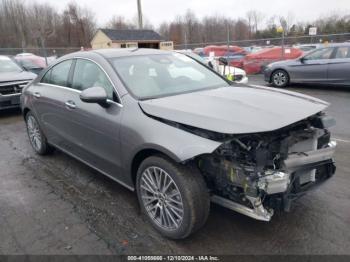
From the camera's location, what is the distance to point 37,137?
5113 mm

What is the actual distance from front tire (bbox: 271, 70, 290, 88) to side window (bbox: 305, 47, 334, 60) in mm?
905

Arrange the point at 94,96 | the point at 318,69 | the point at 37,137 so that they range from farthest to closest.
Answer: the point at 318,69 < the point at 37,137 < the point at 94,96

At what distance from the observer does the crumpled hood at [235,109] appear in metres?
2.48

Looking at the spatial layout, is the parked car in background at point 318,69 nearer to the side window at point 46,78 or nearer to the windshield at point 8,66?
the windshield at point 8,66

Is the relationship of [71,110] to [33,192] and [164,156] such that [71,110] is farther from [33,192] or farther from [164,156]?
[164,156]

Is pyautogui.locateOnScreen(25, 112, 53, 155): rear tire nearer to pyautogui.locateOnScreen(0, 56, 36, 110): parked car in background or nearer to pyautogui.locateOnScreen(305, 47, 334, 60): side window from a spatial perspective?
pyautogui.locateOnScreen(0, 56, 36, 110): parked car in background

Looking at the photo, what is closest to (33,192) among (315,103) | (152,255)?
(152,255)

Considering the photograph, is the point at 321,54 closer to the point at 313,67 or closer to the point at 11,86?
the point at 313,67

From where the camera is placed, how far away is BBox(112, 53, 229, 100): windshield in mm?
3312

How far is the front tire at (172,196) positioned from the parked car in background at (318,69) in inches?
351

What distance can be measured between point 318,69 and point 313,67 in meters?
0.19

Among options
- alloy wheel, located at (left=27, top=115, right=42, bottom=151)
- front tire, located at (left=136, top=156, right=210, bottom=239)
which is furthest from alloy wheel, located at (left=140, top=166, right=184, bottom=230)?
alloy wheel, located at (left=27, top=115, right=42, bottom=151)

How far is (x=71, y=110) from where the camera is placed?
3.83m

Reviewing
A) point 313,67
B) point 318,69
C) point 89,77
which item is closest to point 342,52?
point 318,69
